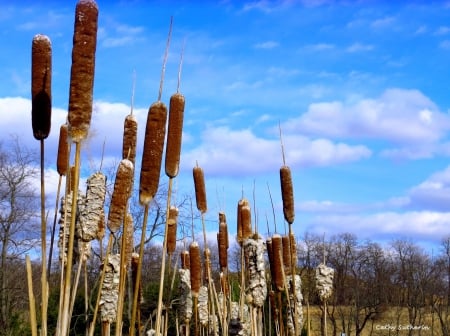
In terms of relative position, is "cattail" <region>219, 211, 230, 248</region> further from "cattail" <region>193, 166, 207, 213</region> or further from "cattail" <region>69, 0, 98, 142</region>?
"cattail" <region>69, 0, 98, 142</region>

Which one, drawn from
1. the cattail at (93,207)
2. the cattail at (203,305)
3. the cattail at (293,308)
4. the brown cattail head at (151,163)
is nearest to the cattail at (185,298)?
the cattail at (203,305)

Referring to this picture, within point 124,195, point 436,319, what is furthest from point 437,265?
point 124,195

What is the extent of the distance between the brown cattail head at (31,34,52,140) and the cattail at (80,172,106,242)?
68 cm

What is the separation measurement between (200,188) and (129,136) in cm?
216

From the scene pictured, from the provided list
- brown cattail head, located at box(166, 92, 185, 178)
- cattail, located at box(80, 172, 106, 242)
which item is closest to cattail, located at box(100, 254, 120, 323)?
cattail, located at box(80, 172, 106, 242)

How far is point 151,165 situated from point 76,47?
72 centimetres

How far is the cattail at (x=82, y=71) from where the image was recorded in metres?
2.76

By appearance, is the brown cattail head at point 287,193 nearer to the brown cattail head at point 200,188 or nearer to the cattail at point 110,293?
the brown cattail head at point 200,188

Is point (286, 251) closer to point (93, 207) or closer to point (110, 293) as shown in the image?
point (110, 293)

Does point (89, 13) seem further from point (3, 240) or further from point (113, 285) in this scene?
point (3, 240)

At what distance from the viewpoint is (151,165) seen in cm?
315

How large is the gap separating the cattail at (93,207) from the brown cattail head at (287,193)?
158 cm

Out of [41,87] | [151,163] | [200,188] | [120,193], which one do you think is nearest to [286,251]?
[200,188]

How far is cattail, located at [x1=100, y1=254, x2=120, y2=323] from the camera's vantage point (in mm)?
3826
